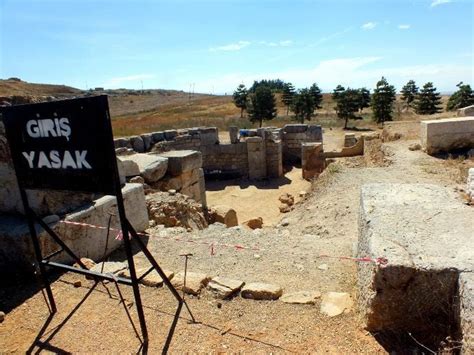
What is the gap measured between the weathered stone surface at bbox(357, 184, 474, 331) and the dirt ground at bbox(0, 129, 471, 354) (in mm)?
211

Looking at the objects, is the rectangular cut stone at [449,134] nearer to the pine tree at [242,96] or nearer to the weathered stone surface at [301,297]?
the weathered stone surface at [301,297]

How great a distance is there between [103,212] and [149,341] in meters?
2.25

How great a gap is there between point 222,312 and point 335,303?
3.44 feet

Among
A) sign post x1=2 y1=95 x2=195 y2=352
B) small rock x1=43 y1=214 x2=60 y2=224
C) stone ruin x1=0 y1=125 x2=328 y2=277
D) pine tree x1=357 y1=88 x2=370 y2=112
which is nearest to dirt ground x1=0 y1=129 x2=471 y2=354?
sign post x1=2 y1=95 x2=195 y2=352

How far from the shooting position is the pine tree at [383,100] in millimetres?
29641

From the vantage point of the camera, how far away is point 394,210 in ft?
11.8

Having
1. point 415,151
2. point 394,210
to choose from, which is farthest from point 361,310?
point 415,151

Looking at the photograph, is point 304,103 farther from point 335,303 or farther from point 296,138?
point 335,303

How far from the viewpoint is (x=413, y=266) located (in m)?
2.55

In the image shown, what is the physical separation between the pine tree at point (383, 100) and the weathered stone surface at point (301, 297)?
29.5 meters

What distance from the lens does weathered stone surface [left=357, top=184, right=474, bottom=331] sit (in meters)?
2.54

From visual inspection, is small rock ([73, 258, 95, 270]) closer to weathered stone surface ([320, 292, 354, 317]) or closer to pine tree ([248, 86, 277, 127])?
weathered stone surface ([320, 292, 354, 317])

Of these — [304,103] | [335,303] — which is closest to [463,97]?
[304,103]

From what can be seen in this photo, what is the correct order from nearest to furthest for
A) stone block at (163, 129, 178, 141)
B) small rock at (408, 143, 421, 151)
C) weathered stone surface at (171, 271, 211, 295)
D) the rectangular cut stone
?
weathered stone surface at (171, 271, 211, 295), the rectangular cut stone, small rock at (408, 143, 421, 151), stone block at (163, 129, 178, 141)
